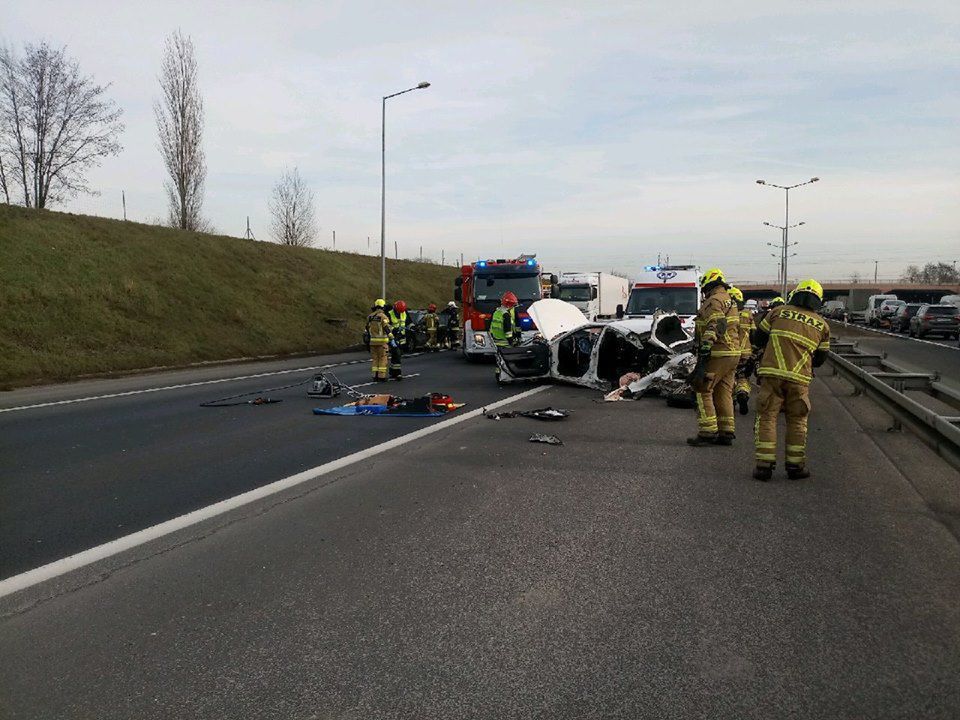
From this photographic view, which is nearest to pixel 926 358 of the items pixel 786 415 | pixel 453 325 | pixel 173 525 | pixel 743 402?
pixel 453 325

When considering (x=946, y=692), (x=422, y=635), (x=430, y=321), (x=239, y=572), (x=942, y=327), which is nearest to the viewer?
(x=946, y=692)

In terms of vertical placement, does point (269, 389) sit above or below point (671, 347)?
below

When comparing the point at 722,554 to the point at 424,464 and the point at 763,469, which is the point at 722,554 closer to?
the point at 763,469

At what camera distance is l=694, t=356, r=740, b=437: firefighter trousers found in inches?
345

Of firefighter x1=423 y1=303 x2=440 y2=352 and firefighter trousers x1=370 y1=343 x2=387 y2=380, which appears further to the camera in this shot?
firefighter x1=423 y1=303 x2=440 y2=352

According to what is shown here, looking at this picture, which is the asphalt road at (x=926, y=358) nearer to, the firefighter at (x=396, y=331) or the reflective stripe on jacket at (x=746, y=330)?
the reflective stripe on jacket at (x=746, y=330)

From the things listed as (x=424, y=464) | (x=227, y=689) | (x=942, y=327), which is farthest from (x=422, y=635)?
(x=942, y=327)

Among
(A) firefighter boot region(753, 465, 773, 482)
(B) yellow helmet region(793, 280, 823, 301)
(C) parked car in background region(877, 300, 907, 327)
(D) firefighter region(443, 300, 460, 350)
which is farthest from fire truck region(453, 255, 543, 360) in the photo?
(C) parked car in background region(877, 300, 907, 327)

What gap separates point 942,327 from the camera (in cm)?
3575

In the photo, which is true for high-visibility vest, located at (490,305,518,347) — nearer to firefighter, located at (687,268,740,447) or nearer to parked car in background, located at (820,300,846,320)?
firefighter, located at (687,268,740,447)

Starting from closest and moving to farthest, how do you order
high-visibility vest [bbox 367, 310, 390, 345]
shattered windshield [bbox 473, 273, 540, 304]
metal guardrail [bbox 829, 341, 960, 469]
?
metal guardrail [bbox 829, 341, 960, 469] → high-visibility vest [bbox 367, 310, 390, 345] → shattered windshield [bbox 473, 273, 540, 304]

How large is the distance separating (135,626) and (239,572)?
812mm

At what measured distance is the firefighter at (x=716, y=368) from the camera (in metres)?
8.77

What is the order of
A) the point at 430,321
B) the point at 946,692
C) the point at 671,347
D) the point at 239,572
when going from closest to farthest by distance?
the point at 946,692
the point at 239,572
the point at 671,347
the point at 430,321
